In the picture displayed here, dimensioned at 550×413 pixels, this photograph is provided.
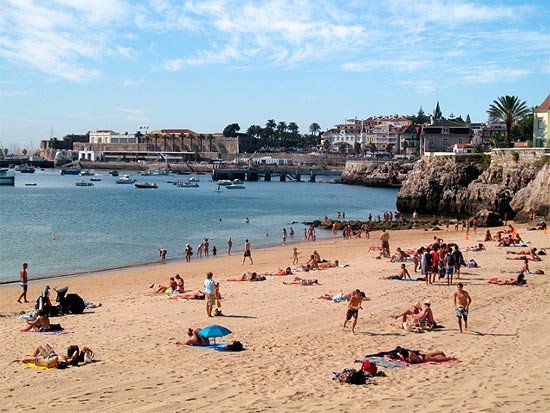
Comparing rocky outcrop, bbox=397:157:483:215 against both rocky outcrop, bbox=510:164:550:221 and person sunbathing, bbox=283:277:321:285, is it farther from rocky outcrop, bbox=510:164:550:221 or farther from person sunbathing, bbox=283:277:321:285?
person sunbathing, bbox=283:277:321:285

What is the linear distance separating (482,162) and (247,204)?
1044 inches

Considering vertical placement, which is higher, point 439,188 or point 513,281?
Answer: point 439,188

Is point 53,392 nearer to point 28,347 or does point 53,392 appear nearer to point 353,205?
point 28,347

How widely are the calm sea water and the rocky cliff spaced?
4.91 metres

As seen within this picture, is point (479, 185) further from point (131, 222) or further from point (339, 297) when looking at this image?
point (339, 297)

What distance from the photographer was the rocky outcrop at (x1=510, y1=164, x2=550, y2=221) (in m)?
48.2

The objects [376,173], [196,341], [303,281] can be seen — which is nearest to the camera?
[196,341]

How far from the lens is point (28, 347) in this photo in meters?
14.1

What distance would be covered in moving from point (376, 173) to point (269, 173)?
3104 centimetres

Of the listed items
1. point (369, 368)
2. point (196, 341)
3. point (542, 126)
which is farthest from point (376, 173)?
point (369, 368)

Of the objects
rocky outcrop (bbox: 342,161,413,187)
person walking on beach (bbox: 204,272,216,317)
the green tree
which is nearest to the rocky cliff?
the green tree

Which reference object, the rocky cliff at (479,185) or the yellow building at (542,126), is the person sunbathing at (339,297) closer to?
the rocky cliff at (479,185)

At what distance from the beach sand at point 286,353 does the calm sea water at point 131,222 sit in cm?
1176

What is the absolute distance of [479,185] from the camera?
198 ft
